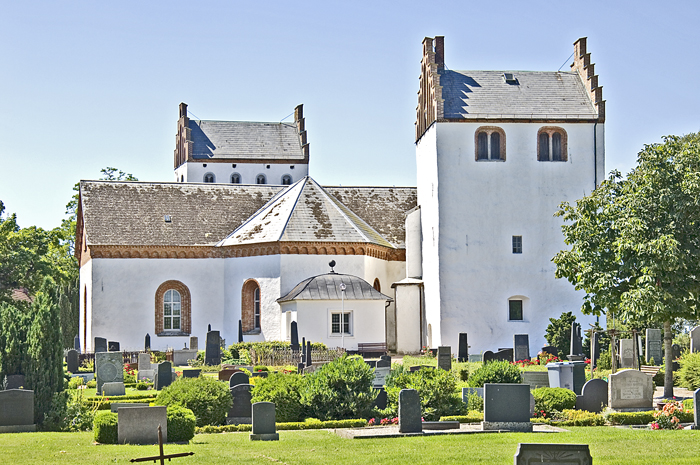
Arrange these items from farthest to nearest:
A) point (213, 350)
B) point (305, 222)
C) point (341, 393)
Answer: point (305, 222) < point (213, 350) < point (341, 393)

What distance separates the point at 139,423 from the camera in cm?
1528

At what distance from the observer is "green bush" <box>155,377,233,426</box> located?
59.5ft

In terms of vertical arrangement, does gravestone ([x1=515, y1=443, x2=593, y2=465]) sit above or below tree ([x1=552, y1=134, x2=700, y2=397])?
below

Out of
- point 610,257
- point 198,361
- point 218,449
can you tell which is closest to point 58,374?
point 218,449

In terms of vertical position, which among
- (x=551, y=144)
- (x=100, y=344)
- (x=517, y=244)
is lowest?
(x=100, y=344)

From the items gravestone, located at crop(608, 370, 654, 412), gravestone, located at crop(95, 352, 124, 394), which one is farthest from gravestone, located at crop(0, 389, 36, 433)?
gravestone, located at crop(608, 370, 654, 412)

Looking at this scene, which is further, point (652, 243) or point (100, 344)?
point (100, 344)

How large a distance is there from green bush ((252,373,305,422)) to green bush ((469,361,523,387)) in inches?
177

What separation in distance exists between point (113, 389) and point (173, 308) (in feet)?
70.9

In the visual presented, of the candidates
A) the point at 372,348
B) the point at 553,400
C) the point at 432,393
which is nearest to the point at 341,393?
the point at 432,393

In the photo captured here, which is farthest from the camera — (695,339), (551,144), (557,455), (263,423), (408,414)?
(551,144)

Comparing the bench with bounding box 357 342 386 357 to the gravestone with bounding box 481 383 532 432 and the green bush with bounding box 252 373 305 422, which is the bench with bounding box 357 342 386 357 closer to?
the green bush with bounding box 252 373 305 422

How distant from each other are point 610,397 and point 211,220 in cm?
2954

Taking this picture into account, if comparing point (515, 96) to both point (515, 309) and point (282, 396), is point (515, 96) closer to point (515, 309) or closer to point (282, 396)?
point (515, 309)
